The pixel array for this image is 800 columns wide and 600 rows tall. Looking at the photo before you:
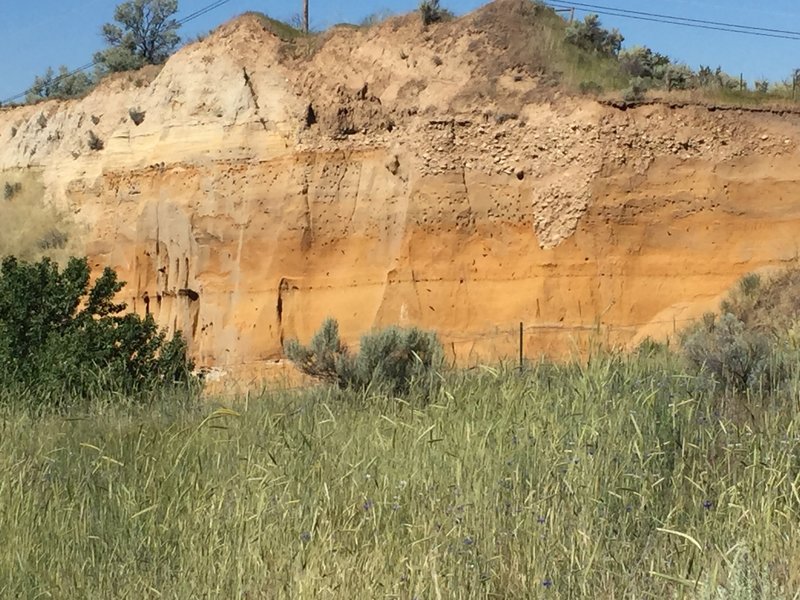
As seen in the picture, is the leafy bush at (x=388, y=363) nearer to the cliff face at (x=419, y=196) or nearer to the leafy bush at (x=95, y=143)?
the cliff face at (x=419, y=196)

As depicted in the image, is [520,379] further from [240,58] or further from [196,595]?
[240,58]

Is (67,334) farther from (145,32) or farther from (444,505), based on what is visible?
(145,32)

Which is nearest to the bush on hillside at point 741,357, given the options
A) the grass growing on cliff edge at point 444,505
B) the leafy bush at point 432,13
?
the grass growing on cliff edge at point 444,505

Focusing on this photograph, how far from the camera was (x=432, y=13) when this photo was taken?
25.5 m

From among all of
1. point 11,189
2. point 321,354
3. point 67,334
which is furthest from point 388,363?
point 11,189

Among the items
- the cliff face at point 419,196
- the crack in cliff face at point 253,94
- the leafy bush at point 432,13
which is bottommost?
the cliff face at point 419,196

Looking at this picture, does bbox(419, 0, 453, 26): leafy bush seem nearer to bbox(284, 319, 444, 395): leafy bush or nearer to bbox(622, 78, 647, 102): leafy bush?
bbox(622, 78, 647, 102): leafy bush

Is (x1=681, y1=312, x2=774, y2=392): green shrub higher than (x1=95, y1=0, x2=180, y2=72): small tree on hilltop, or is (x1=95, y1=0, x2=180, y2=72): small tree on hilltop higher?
(x1=95, y1=0, x2=180, y2=72): small tree on hilltop

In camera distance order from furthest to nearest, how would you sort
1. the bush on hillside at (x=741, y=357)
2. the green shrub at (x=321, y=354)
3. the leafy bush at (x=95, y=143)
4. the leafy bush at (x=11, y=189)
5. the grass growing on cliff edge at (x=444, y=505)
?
1. the leafy bush at (x=11, y=189)
2. the leafy bush at (x=95, y=143)
3. the green shrub at (x=321, y=354)
4. the bush on hillside at (x=741, y=357)
5. the grass growing on cliff edge at (x=444, y=505)

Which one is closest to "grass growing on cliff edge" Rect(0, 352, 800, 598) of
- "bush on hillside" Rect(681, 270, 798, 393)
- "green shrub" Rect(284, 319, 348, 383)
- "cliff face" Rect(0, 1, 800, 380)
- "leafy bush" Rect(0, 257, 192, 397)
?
"bush on hillside" Rect(681, 270, 798, 393)

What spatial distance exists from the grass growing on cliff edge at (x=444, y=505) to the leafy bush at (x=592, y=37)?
778 inches

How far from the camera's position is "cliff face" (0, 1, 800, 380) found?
2075 cm

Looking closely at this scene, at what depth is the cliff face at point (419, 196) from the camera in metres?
20.8

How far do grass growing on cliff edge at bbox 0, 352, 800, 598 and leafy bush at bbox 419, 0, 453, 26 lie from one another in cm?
2106
